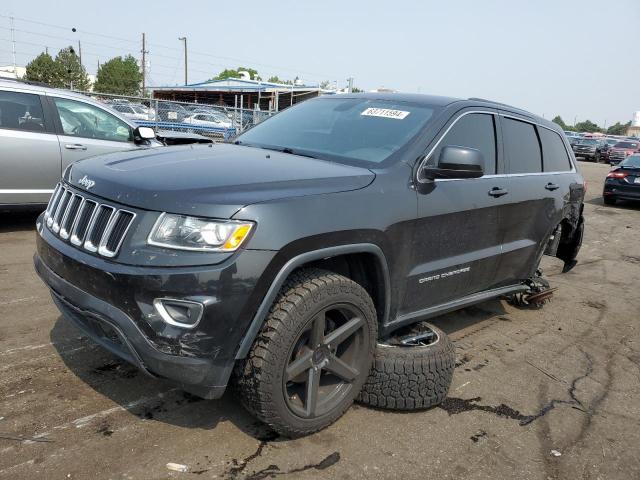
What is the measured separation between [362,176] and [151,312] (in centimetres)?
132

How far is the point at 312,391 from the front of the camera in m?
2.78

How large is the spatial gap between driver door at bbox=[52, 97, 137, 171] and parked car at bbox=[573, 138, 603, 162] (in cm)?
3794

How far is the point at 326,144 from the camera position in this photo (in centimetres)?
359

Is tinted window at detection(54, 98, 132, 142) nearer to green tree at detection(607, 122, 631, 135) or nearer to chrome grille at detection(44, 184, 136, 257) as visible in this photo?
chrome grille at detection(44, 184, 136, 257)

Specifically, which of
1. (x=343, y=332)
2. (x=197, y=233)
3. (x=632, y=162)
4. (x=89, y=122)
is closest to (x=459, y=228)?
(x=343, y=332)

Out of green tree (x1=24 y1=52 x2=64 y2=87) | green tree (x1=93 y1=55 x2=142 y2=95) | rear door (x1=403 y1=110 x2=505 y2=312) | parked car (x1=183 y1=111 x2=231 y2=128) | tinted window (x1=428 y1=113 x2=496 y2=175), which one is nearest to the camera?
rear door (x1=403 y1=110 x2=505 y2=312)

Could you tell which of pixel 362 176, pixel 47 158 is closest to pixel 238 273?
pixel 362 176

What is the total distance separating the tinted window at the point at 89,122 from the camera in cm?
687

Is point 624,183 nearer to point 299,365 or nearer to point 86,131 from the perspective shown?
point 86,131

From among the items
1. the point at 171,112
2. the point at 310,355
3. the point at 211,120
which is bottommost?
the point at 310,355

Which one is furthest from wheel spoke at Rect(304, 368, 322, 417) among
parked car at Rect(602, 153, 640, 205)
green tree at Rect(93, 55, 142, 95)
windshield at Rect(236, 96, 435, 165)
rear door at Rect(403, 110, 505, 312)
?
green tree at Rect(93, 55, 142, 95)

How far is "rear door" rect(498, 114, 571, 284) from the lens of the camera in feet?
13.7

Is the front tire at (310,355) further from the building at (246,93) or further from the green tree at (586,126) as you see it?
the green tree at (586,126)

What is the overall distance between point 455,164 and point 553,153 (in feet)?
7.47
